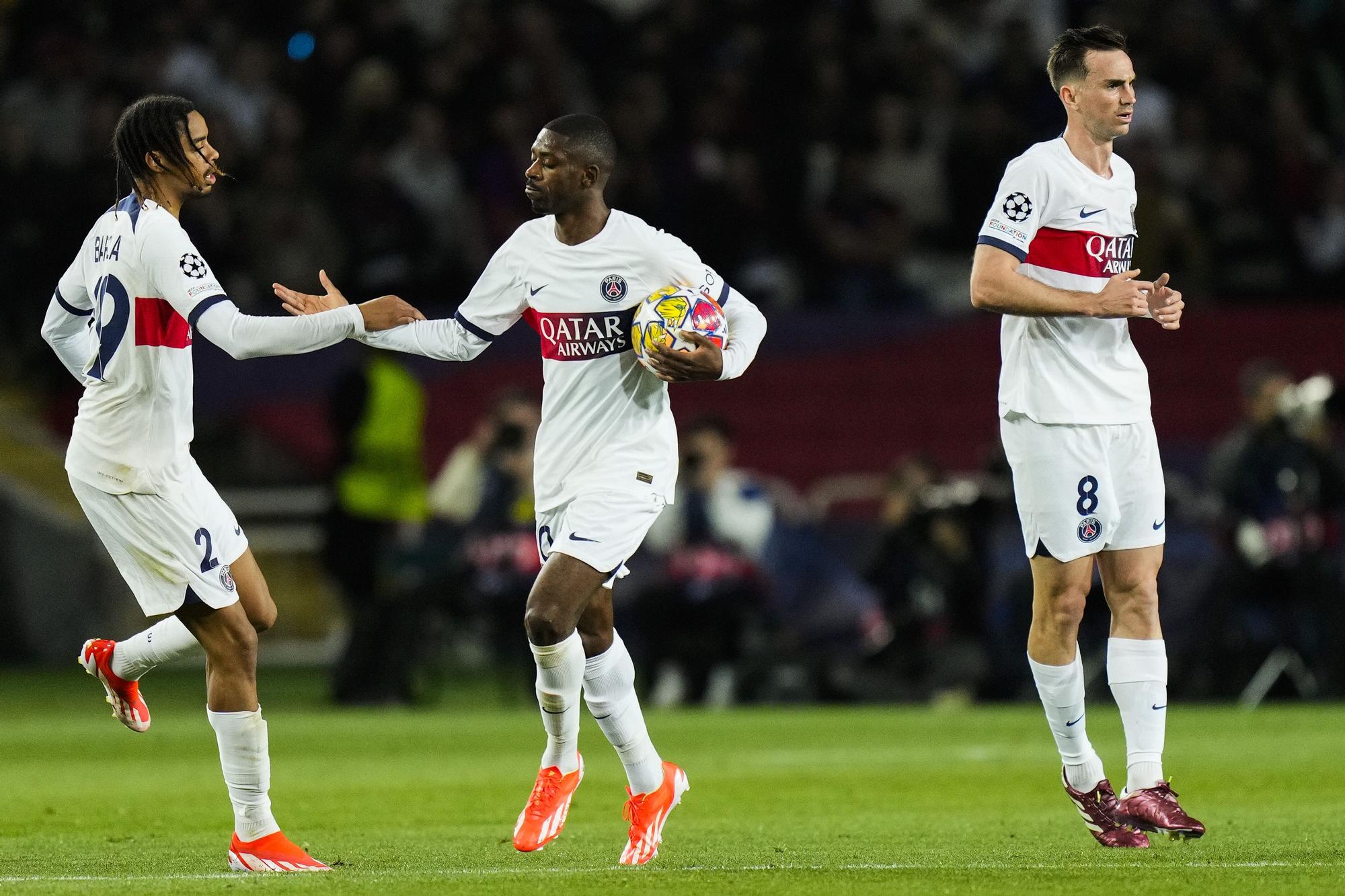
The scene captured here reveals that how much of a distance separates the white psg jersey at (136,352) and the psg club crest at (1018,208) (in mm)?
2711

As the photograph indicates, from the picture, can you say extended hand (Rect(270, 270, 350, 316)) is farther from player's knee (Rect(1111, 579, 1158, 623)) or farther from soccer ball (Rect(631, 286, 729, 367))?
player's knee (Rect(1111, 579, 1158, 623))

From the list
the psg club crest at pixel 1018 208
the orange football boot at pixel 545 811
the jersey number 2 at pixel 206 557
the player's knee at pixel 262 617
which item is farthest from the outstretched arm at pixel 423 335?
the psg club crest at pixel 1018 208

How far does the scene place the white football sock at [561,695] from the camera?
734 centimetres

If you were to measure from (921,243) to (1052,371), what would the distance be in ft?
36.5

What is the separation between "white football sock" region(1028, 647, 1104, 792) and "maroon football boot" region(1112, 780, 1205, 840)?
183 mm

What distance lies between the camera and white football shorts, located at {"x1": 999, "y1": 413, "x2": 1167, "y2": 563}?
7.44 m

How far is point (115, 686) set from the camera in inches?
304

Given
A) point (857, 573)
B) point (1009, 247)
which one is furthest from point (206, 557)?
point (857, 573)

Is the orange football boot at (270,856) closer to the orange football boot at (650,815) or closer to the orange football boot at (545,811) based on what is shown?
the orange football boot at (545,811)

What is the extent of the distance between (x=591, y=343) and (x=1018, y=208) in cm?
156

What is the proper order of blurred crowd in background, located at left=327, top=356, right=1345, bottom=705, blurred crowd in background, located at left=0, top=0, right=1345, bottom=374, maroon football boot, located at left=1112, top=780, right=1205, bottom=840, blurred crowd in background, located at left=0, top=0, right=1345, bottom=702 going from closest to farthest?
maroon football boot, located at left=1112, top=780, right=1205, bottom=840, blurred crowd in background, located at left=327, top=356, right=1345, bottom=705, blurred crowd in background, located at left=0, top=0, right=1345, bottom=702, blurred crowd in background, located at left=0, top=0, right=1345, bottom=374

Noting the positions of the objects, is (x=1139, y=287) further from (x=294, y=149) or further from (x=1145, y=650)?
(x=294, y=149)

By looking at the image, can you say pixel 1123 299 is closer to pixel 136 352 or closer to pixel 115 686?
pixel 136 352

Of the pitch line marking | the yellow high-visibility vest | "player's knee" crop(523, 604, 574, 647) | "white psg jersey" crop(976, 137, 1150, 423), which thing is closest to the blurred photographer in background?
the yellow high-visibility vest
